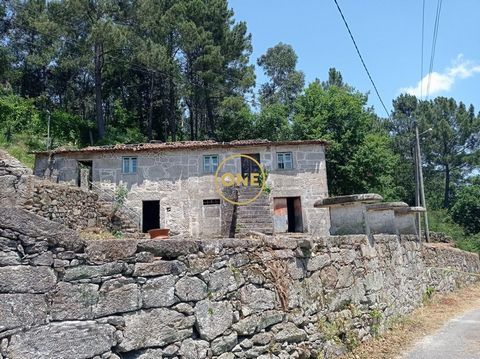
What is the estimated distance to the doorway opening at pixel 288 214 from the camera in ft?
66.3

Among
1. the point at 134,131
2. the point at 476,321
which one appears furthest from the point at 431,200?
the point at 476,321

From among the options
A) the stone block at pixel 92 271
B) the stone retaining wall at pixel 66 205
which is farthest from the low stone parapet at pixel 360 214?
the stone retaining wall at pixel 66 205

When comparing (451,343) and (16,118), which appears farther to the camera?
(16,118)

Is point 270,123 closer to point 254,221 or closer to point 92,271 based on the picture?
point 254,221

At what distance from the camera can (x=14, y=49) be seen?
1368 inches

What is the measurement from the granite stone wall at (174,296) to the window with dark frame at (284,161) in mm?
14363

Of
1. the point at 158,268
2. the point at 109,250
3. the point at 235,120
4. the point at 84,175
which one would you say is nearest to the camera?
the point at 109,250

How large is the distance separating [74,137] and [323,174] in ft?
60.9

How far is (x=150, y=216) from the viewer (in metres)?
21.1

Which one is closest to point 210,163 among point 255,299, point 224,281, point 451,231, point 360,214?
point 360,214

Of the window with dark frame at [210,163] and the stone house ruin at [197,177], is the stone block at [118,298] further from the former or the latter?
the window with dark frame at [210,163]

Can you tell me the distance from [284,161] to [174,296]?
17411mm

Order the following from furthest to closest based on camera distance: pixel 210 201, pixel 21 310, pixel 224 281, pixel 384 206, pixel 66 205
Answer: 1. pixel 210 201
2. pixel 66 205
3. pixel 384 206
4. pixel 224 281
5. pixel 21 310

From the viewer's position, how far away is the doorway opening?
20219 millimetres
